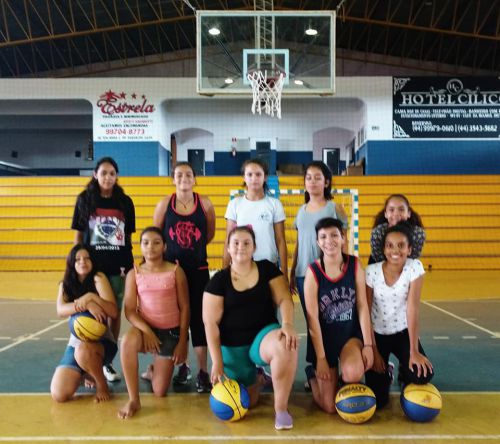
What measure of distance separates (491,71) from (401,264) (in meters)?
18.5

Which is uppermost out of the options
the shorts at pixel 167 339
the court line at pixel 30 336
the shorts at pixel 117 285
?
the shorts at pixel 117 285

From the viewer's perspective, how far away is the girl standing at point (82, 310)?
2963 mm

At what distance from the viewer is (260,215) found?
337 cm

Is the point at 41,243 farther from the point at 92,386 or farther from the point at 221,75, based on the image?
the point at 92,386

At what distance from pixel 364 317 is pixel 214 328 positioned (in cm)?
90

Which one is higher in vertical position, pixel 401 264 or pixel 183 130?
pixel 183 130

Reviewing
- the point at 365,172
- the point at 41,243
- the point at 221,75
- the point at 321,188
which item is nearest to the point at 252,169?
the point at 321,188

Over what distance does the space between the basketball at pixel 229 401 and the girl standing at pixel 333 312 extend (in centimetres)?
47

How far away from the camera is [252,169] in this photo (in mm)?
3314

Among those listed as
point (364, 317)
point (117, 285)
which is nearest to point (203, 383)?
point (117, 285)

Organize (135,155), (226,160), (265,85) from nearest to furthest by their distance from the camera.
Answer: (265,85), (135,155), (226,160)

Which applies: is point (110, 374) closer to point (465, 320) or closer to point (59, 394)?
point (59, 394)

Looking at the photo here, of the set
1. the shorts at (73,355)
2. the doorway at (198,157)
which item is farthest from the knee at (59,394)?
the doorway at (198,157)

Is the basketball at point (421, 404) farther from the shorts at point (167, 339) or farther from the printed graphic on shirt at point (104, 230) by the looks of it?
the printed graphic on shirt at point (104, 230)
